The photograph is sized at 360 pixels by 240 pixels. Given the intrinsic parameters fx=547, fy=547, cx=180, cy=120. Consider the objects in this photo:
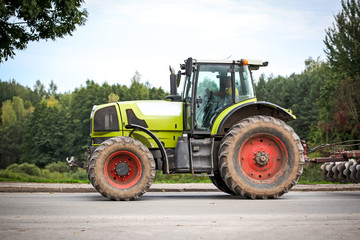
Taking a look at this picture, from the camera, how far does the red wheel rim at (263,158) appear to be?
1181 cm

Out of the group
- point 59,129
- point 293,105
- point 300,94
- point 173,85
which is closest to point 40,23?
point 173,85

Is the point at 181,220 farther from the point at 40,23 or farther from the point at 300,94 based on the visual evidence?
the point at 300,94

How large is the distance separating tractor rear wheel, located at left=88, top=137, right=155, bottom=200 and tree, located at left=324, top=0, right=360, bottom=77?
29005 mm

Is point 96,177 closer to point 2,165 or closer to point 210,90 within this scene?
point 210,90

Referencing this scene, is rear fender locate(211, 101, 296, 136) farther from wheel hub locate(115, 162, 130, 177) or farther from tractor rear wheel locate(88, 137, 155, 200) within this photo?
wheel hub locate(115, 162, 130, 177)

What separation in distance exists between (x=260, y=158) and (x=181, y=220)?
4.36 meters

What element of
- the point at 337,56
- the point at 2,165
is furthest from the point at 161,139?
the point at 2,165

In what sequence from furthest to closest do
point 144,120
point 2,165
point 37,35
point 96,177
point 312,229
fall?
point 2,165 < point 37,35 < point 144,120 < point 96,177 < point 312,229

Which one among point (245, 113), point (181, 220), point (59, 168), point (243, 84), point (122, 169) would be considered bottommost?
point (59, 168)

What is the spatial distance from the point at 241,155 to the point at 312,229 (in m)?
4.89

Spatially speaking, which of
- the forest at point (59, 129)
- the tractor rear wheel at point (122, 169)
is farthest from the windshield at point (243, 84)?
the forest at point (59, 129)

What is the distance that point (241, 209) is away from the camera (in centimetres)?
948

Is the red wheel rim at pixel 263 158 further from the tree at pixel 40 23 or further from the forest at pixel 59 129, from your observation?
the forest at pixel 59 129

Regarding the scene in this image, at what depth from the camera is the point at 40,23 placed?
727 inches
